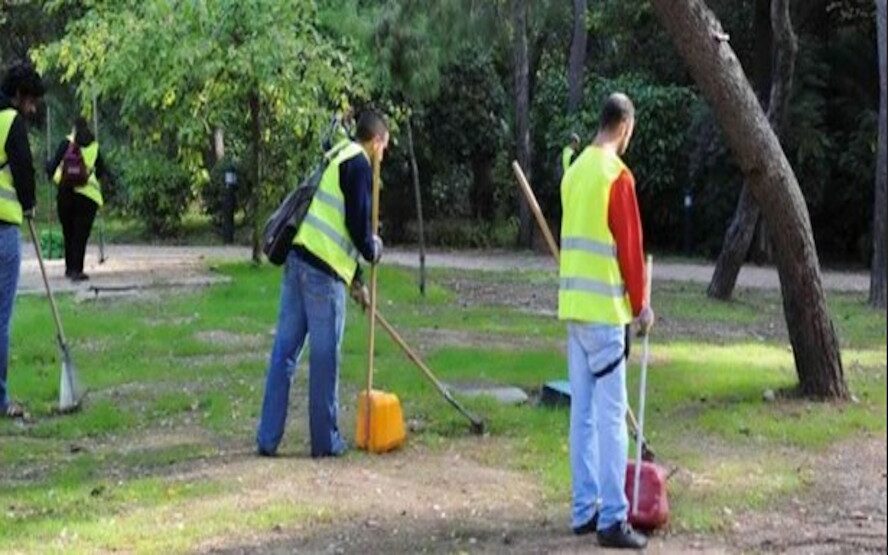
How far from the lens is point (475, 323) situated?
14.1 m

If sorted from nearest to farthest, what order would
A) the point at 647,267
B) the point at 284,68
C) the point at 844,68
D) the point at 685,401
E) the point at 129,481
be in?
the point at 647,267 → the point at 129,481 → the point at 685,401 → the point at 284,68 → the point at 844,68

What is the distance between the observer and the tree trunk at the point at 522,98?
82.7ft

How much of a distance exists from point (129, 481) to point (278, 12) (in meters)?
10.0

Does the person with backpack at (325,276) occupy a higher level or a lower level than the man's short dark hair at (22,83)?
lower

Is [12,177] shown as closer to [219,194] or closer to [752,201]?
[752,201]

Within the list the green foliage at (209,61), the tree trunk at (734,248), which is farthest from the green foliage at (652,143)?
the green foliage at (209,61)

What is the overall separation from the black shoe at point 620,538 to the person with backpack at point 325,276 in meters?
2.25

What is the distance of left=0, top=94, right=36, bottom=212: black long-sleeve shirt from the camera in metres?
9.25

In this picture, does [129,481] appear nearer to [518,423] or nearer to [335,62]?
[518,423]

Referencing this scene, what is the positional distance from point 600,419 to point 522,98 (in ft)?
64.9

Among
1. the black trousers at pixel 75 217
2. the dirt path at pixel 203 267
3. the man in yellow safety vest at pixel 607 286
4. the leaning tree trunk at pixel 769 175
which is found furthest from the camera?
the dirt path at pixel 203 267

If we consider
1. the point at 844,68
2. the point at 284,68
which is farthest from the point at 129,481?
the point at 844,68

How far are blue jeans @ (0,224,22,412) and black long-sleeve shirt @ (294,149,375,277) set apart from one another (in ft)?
8.07

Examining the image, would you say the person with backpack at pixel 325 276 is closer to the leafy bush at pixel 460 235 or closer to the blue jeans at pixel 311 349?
the blue jeans at pixel 311 349
